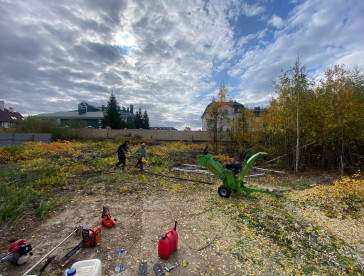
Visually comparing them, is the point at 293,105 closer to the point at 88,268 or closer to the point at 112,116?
the point at 88,268

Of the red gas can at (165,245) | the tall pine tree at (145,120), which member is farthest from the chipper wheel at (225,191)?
the tall pine tree at (145,120)

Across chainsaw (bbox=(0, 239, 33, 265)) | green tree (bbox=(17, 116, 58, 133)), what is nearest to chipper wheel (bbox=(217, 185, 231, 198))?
chainsaw (bbox=(0, 239, 33, 265))

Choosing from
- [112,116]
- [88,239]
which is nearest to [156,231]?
[88,239]

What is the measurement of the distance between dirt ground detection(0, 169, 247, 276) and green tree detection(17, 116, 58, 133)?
728 inches

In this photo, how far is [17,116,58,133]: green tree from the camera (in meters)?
18.6

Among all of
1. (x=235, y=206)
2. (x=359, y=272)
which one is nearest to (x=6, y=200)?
(x=235, y=206)

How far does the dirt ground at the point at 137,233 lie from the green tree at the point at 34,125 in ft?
60.7

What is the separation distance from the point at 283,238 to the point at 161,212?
107 inches

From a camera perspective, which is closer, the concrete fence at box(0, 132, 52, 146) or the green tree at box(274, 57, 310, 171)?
the green tree at box(274, 57, 310, 171)

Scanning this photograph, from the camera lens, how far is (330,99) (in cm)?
882

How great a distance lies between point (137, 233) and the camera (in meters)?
3.38

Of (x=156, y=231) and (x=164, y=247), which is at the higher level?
(x=164, y=247)

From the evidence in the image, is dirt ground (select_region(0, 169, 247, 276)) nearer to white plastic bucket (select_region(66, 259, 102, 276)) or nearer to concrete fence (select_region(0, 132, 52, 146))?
white plastic bucket (select_region(66, 259, 102, 276))

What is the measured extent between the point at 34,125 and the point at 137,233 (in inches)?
874
